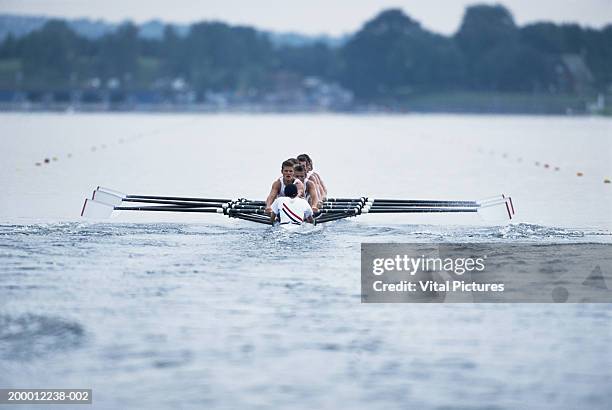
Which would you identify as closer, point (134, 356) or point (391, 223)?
point (134, 356)

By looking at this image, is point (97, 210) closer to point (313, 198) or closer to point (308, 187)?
point (308, 187)

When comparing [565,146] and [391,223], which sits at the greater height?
[565,146]

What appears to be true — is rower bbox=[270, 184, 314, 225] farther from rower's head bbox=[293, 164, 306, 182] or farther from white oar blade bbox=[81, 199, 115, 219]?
white oar blade bbox=[81, 199, 115, 219]

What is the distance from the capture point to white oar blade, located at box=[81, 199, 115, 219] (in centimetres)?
2550

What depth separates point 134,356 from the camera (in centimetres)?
1358

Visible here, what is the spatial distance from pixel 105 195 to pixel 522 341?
13.3 meters

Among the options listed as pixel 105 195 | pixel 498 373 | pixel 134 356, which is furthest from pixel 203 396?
pixel 105 195

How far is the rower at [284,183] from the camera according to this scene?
23.5 m

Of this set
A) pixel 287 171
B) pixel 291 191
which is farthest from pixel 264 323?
pixel 287 171

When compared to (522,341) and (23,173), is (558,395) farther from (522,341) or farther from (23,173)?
(23,173)

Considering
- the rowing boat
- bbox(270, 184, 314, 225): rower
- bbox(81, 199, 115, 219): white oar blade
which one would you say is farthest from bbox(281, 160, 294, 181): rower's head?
bbox(81, 199, 115, 219): white oar blade

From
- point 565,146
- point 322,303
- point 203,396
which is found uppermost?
point 565,146

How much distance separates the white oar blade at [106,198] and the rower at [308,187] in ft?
12.7

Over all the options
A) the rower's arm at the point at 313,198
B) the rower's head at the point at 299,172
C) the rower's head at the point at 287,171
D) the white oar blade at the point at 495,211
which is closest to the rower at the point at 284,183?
→ the rower's head at the point at 287,171
